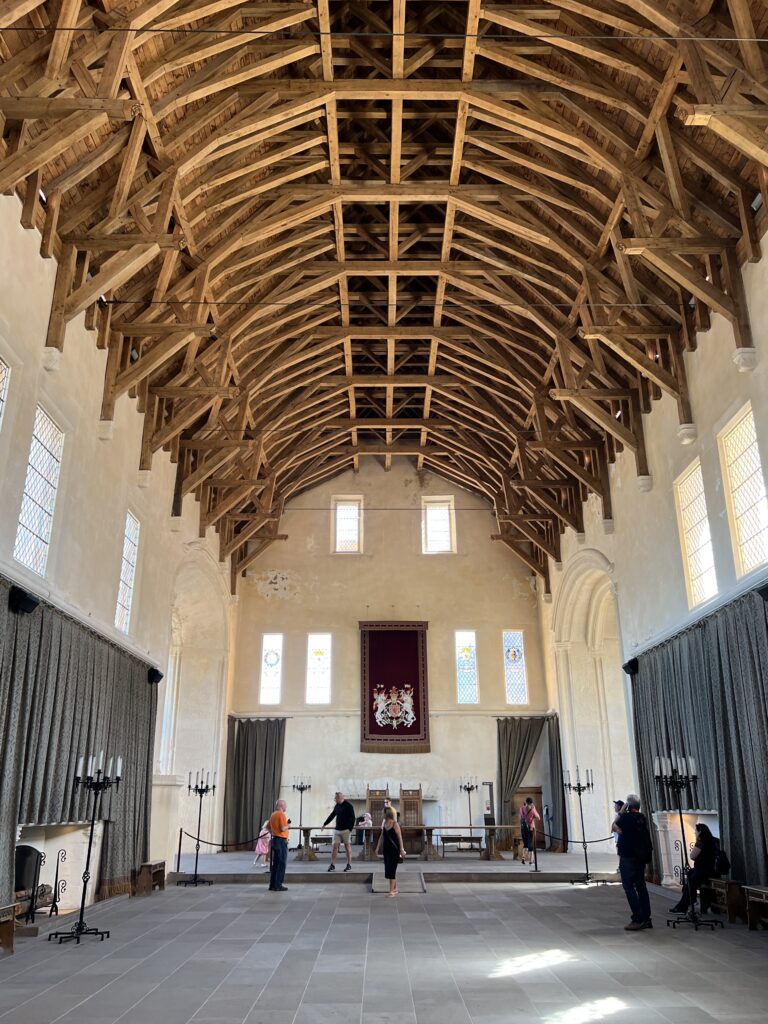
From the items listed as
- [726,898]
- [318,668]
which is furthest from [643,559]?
[318,668]

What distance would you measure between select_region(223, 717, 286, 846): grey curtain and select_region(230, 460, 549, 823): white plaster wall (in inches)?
12.3

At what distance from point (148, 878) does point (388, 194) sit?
400 inches

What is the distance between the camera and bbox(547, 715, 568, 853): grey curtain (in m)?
18.0

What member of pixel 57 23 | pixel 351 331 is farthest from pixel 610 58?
pixel 351 331

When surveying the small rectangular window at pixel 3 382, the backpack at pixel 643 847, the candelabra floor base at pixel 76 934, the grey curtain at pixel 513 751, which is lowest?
the candelabra floor base at pixel 76 934

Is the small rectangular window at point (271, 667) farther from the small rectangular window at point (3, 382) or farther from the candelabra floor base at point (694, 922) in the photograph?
the small rectangular window at point (3, 382)

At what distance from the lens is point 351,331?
15203 millimetres

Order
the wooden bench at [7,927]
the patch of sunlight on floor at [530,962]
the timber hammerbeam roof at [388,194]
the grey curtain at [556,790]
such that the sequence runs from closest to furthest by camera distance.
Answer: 1. the patch of sunlight on floor at [530,962]
2. the wooden bench at [7,927]
3. the timber hammerbeam roof at [388,194]
4. the grey curtain at [556,790]

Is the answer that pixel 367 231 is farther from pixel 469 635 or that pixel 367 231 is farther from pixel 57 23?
pixel 469 635

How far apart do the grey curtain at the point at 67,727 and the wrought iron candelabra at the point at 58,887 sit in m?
0.52

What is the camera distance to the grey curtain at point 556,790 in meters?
18.0

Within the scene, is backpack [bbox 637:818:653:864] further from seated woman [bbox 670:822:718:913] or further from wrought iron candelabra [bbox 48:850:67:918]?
wrought iron candelabra [bbox 48:850:67:918]

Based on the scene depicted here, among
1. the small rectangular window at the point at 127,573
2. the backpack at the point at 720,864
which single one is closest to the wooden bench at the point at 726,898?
the backpack at the point at 720,864

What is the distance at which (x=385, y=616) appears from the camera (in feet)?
67.9
